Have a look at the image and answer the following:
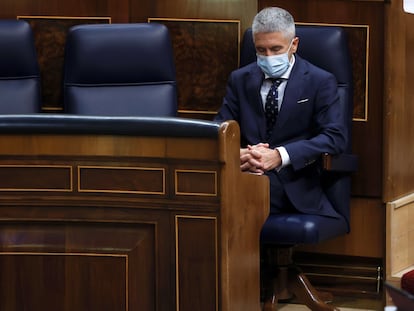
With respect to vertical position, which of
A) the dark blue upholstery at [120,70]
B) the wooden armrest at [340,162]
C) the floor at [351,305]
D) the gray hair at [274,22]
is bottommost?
the floor at [351,305]

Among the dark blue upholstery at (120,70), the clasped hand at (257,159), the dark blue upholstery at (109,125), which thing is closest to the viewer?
the dark blue upholstery at (109,125)

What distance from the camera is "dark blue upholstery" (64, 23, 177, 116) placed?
3342 mm

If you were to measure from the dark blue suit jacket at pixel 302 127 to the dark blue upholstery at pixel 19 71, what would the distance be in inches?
31.6

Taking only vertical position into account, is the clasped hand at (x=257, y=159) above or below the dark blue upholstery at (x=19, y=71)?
below

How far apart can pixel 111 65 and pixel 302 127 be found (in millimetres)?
Result: 718

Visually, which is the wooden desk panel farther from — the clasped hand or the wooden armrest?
the wooden armrest

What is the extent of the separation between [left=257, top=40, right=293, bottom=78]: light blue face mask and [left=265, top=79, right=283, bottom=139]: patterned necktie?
0.06m

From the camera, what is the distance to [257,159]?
298 cm

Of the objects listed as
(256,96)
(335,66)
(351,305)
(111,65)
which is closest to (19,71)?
→ (111,65)

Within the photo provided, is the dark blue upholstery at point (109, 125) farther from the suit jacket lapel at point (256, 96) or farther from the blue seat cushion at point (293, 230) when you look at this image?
the suit jacket lapel at point (256, 96)

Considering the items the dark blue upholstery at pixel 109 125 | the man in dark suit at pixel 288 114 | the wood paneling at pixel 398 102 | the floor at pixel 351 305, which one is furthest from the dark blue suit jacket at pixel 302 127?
the dark blue upholstery at pixel 109 125

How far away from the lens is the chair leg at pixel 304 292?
3127 millimetres

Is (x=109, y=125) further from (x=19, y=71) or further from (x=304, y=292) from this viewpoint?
(x=19, y=71)

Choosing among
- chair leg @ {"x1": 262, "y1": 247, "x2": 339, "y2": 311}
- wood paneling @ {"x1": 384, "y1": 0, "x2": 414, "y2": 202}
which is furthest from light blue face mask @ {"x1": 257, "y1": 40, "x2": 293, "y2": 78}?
chair leg @ {"x1": 262, "y1": 247, "x2": 339, "y2": 311}
